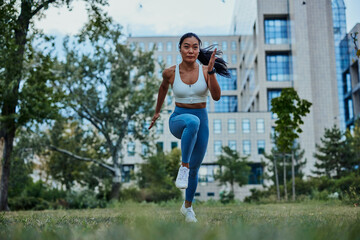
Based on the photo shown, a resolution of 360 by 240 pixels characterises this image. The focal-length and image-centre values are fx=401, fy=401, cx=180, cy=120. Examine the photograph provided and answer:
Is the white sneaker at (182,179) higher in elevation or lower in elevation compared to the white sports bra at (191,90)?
lower

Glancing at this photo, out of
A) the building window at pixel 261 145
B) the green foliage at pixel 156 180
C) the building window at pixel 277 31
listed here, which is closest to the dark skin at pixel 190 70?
the green foliage at pixel 156 180

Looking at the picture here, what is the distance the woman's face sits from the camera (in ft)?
16.8

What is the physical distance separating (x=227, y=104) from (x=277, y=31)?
1937 centimetres

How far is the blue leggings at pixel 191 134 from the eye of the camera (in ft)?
15.1

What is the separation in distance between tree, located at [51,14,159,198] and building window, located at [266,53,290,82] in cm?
3190

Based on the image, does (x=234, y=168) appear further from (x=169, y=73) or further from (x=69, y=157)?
(x=169, y=73)

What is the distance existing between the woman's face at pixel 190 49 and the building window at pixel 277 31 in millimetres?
55390

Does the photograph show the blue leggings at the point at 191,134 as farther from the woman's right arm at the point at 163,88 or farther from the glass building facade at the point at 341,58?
the glass building facade at the point at 341,58

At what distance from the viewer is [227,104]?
74.3 meters

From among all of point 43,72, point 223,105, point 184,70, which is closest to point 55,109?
point 43,72

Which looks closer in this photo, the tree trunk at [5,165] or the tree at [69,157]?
the tree trunk at [5,165]

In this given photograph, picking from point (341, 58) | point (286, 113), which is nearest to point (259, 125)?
point (341, 58)

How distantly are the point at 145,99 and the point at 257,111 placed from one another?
33.7 meters

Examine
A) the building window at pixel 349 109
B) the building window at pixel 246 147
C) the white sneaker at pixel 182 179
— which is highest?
the building window at pixel 349 109
